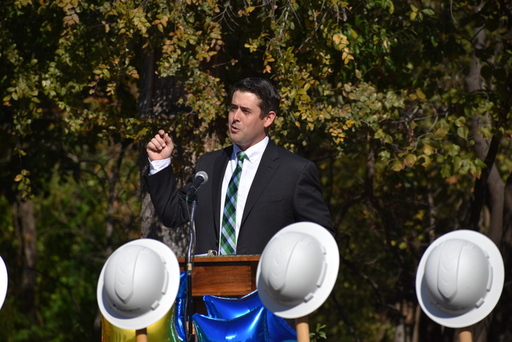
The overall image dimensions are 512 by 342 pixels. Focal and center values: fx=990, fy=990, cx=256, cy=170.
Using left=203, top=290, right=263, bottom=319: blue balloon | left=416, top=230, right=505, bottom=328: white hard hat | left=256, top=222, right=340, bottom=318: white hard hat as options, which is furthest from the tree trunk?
left=416, top=230, right=505, bottom=328: white hard hat

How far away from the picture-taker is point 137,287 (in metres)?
4.00

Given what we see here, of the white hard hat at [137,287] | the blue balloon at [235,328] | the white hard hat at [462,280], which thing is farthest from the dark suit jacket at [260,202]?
the white hard hat at [462,280]

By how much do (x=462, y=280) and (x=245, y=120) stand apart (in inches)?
74.4

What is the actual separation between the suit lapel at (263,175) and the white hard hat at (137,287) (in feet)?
3.93

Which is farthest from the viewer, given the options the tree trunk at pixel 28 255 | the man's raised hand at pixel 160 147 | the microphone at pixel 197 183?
the tree trunk at pixel 28 255

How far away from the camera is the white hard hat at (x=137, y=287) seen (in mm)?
4012

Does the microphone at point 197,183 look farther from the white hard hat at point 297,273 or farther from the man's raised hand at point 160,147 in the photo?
the white hard hat at point 297,273

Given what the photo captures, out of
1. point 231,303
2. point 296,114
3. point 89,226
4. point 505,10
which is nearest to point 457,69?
point 505,10

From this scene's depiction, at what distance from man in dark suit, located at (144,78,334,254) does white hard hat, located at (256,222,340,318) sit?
110cm

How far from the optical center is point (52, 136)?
381 inches

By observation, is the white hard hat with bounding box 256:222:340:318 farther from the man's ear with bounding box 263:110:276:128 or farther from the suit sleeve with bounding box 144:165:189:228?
the man's ear with bounding box 263:110:276:128

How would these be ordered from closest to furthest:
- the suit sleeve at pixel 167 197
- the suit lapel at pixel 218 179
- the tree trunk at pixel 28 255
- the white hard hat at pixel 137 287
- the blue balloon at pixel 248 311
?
the white hard hat at pixel 137 287, the blue balloon at pixel 248 311, the suit sleeve at pixel 167 197, the suit lapel at pixel 218 179, the tree trunk at pixel 28 255

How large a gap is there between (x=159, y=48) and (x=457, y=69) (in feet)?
14.4

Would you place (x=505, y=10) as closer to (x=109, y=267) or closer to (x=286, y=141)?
(x=286, y=141)
